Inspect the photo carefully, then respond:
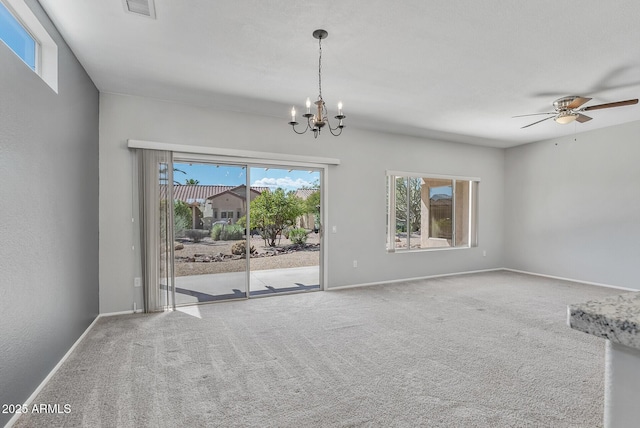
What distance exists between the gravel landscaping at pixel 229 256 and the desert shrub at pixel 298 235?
69 mm

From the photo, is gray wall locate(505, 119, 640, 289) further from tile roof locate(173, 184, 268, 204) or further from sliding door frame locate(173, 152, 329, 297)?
tile roof locate(173, 184, 268, 204)

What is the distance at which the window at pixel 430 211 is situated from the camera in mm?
5961

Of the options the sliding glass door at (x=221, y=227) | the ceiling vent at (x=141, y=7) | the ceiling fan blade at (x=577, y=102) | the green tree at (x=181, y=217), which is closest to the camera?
the ceiling vent at (x=141, y=7)

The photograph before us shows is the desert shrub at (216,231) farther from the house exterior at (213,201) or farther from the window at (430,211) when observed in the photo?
the window at (430,211)

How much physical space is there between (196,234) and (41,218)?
2149 millimetres

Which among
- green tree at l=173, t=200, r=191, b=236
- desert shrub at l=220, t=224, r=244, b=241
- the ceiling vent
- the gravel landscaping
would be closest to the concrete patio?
the gravel landscaping

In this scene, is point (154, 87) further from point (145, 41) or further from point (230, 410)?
point (230, 410)

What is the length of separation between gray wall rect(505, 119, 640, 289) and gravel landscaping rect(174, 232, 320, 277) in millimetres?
4590

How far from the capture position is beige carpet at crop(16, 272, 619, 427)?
203cm

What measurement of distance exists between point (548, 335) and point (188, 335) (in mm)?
3707

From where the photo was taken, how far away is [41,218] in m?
2.33

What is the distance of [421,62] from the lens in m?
3.20

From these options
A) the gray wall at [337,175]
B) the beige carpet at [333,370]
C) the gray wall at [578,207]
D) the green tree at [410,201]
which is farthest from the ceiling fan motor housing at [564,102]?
the beige carpet at [333,370]

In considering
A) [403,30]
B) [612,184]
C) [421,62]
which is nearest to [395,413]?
[403,30]
